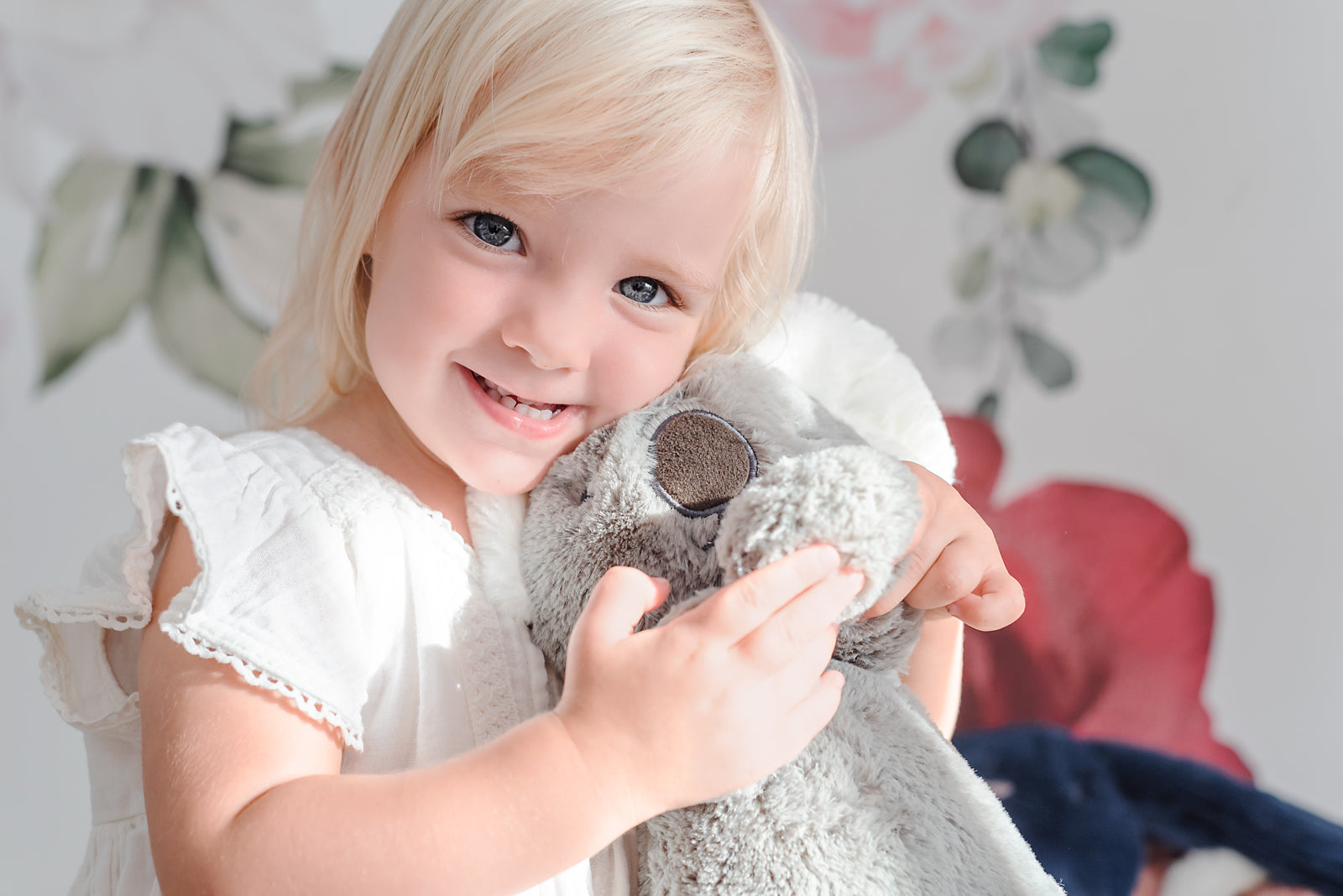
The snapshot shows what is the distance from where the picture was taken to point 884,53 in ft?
3.66

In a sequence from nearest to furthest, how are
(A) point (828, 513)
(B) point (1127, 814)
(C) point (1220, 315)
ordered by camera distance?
(A) point (828, 513), (B) point (1127, 814), (C) point (1220, 315)

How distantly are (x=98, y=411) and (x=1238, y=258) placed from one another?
1102mm

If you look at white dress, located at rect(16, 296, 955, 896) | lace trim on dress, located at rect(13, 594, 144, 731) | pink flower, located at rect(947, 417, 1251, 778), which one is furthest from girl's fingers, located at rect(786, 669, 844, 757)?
pink flower, located at rect(947, 417, 1251, 778)

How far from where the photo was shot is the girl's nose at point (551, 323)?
1.69ft

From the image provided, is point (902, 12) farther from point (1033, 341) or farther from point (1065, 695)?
point (1065, 695)

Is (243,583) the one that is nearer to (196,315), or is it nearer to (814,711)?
(814,711)

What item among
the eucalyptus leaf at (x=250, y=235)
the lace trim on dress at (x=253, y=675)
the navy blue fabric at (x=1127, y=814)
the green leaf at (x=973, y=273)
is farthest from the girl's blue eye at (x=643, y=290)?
the green leaf at (x=973, y=273)

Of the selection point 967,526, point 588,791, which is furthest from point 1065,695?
point 588,791

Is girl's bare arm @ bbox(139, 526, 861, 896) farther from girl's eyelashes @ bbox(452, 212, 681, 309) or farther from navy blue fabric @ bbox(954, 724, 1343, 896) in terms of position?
navy blue fabric @ bbox(954, 724, 1343, 896)

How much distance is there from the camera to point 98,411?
3.05ft

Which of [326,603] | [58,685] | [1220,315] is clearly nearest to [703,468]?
[326,603]

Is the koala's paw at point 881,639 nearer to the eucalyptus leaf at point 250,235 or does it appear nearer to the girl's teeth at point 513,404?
the girl's teeth at point 513,404

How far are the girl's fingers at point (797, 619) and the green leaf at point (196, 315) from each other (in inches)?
27.2

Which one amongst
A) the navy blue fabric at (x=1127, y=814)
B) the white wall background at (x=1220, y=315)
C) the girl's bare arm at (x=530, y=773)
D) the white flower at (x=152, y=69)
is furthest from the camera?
the white wall background at (x=1220, y=315)
